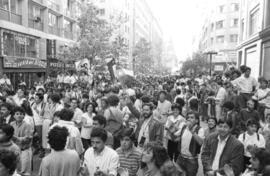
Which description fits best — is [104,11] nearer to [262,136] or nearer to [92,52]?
[92,52]

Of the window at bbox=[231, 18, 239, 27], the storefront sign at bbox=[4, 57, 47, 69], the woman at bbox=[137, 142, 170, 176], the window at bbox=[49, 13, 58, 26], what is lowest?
the woman at bbox=[137, 142, 170, 176]

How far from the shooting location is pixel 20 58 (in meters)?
21.0

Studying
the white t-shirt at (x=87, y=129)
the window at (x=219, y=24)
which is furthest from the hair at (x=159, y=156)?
the window at (x=219, y=24)

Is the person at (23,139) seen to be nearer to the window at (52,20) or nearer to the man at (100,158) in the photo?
the man at (100,158)

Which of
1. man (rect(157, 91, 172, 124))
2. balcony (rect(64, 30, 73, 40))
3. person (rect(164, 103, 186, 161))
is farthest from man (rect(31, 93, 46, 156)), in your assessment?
balcony (rect(64, 30, 73, 40))

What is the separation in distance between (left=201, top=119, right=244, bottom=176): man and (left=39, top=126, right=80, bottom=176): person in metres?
1.94

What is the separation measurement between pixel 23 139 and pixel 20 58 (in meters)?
17.7

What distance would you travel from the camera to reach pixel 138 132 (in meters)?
5.47

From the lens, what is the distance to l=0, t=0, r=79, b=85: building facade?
A: 2066cm

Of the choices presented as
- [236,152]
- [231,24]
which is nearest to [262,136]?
[236,152]

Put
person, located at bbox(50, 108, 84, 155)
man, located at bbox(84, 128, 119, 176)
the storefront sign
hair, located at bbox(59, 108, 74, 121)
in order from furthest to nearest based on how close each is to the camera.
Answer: the storefront sign, hair, located at bbox(59, 108, 74, 121), person, located at bbox(50, 108, 84, 155), man, located at bbox(84, 128, 119, 176)

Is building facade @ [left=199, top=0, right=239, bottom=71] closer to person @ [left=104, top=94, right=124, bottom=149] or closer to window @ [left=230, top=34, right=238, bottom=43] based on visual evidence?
window @ [left=230, top=34, right=238, bottom=43]

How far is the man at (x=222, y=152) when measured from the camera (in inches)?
157

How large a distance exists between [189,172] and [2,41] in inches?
742
